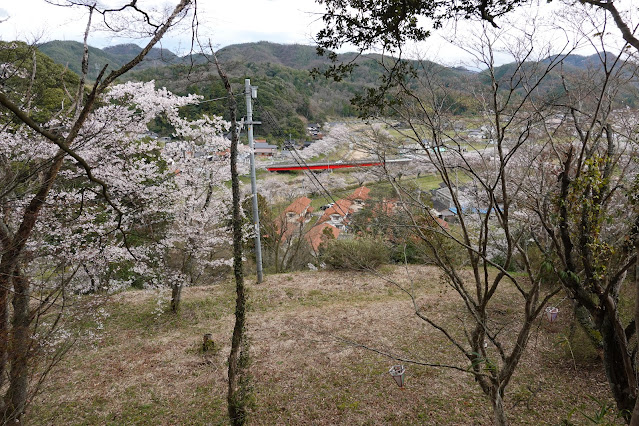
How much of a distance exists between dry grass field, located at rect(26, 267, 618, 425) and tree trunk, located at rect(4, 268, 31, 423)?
55.3 inches

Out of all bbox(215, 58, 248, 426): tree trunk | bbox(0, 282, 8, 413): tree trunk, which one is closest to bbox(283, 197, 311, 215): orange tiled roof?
bbox(215, 58, 248, 426): tree trunk

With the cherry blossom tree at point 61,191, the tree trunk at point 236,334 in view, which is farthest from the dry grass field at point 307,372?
the cherry blossom tree at point 61,191

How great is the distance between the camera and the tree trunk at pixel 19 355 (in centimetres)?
342

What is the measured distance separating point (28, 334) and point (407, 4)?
16.6ft

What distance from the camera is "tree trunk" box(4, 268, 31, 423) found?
11.2 feet

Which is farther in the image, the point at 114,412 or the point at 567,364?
the point at 567,364

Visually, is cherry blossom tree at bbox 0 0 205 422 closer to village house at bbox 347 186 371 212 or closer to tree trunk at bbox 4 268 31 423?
→ tree trunk at bbox 4 268 31 423

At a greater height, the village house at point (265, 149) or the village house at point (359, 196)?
the village house at point (265, 149)

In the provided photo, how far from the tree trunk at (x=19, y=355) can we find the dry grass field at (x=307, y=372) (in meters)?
1.40

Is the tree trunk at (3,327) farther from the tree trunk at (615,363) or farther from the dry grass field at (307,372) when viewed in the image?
the tree trunk at (615,363)

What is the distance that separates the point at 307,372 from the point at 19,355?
3974mm

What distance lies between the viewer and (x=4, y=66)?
407cm

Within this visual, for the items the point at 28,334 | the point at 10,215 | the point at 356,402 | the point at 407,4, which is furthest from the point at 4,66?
the point at 356,402

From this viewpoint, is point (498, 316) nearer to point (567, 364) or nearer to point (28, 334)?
point (567, 364)
